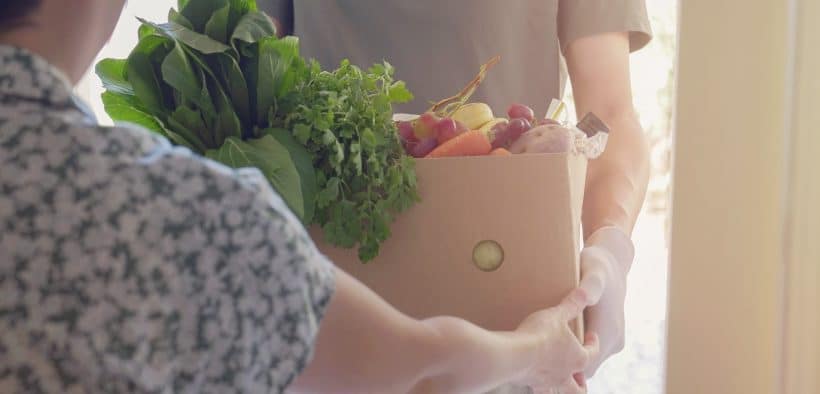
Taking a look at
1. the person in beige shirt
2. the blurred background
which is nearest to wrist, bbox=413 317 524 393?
the person in beige shirt

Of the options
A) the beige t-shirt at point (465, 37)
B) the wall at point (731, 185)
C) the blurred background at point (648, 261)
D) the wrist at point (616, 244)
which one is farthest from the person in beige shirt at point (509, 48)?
the blurred background at point (648, 261)

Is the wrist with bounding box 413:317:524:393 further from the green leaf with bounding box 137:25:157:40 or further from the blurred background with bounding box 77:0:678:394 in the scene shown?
the blurred background with bounding box 77:0:678:394

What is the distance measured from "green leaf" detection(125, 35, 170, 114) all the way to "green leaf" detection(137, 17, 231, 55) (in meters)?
0.01

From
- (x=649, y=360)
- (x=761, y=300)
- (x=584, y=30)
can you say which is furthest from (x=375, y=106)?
(x=649, y=360)

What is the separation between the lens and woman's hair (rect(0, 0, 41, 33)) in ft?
1.55

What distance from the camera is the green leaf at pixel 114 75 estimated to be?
77 centimetres

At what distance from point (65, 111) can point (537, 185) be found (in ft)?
1.50

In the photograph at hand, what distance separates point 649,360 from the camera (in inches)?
83.5

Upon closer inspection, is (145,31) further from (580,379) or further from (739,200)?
(739,200)

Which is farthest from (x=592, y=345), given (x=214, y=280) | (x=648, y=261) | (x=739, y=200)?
(x=648, y=261)

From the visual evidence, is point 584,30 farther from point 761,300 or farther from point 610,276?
point 761,300

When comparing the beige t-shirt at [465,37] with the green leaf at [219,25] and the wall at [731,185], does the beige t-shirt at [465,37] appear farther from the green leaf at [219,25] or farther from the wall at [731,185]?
the wall at [731,185]

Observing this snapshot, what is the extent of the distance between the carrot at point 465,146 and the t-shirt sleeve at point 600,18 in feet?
1.43

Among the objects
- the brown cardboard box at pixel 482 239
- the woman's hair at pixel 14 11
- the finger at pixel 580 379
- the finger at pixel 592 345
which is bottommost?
the finger at pixel 580 379
